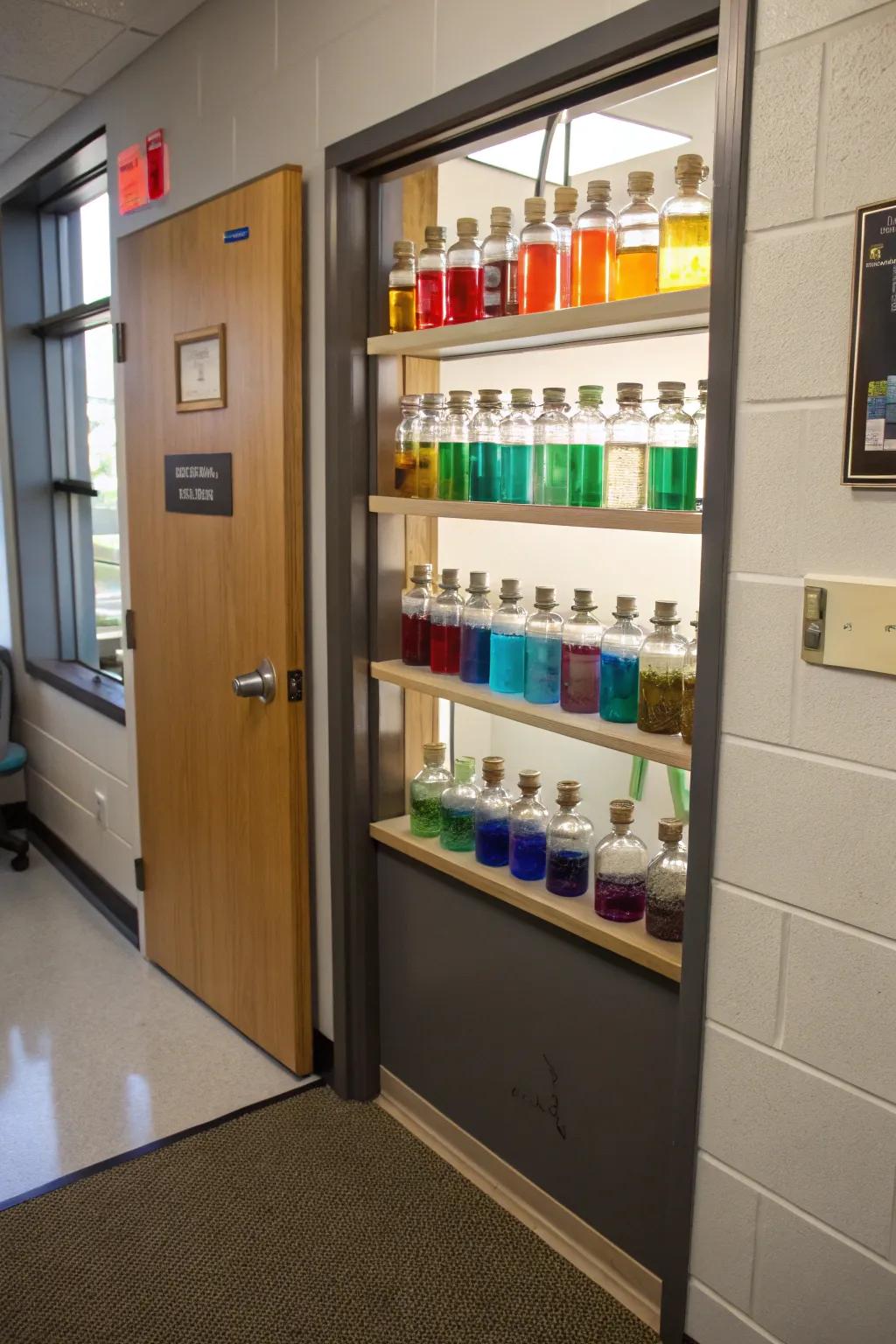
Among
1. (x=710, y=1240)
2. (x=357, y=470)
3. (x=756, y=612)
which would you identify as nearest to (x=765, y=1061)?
(x=710, y=1240)

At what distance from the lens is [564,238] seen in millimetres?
1773

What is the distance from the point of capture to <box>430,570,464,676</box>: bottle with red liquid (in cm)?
207

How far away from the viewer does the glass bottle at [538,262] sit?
176 cm

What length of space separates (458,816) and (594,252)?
106 cm

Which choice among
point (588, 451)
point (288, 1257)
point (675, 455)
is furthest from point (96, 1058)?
point (675, 455)

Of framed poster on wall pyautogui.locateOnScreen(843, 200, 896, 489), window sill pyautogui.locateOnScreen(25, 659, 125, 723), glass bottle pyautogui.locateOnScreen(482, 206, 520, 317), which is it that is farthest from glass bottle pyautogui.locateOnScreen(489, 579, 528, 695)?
window sill pyautogui.locateOnScreen(25, 659, 125, 723)

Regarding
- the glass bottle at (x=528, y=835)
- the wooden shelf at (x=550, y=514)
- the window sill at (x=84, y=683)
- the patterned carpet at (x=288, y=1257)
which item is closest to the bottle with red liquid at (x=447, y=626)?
the wooden shelf at (x=550, y=514)

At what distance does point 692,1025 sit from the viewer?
1555 mm

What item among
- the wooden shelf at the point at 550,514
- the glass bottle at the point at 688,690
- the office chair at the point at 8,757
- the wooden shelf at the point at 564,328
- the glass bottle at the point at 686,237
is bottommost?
the office chair at the point at 8,757

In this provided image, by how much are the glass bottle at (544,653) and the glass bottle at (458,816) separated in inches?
12.4

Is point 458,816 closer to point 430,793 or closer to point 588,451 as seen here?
point 430,793

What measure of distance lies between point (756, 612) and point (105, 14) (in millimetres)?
2185

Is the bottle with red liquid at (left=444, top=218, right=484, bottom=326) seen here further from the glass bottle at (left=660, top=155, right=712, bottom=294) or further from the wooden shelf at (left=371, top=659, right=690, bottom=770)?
the wooden shelf at (left=371, top=659, right=690, bottom=770)

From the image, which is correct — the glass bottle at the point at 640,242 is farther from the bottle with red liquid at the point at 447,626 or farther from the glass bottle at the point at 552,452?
the bottle with red liquid at the point at 447,626
